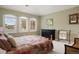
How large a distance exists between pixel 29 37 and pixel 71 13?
736 millimetres

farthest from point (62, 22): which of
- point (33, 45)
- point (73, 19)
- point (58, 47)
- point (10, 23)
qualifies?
point (10, 23)

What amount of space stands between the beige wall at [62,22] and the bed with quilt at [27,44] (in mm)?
241

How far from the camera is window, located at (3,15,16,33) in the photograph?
55.0 inches

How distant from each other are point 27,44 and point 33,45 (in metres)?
0.09

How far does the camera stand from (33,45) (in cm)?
145

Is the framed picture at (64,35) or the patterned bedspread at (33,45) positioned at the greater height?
the framed picture at (64,35)

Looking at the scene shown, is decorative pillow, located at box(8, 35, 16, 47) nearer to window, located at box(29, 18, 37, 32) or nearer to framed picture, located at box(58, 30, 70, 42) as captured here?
window, located at box(29, 18, 37, 32)

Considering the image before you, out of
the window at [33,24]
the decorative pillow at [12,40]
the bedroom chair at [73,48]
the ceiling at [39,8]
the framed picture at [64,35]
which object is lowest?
the bedroom chair at [73,48]

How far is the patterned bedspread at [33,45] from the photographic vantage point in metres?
1.42

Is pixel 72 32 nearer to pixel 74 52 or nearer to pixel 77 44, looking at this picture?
pixel 77 44

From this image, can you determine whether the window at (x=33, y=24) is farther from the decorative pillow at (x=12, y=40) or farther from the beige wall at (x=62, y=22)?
the decorative pillow at (x=12, y=40)

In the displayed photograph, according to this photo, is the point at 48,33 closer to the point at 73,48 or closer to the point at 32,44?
the point at 32,44

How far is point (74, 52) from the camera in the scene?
1454 millimetres

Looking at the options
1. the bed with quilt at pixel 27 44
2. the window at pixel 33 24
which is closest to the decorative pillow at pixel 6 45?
the bed with quilt at pixel 27 44
